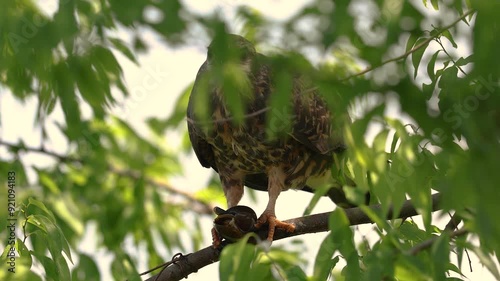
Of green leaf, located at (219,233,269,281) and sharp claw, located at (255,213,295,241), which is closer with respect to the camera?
green leaf, located at (219,233,269,281)

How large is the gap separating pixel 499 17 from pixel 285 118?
128cm

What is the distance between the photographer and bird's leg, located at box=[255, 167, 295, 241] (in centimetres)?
499

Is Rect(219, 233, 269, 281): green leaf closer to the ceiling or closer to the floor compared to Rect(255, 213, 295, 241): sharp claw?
closer to the floor

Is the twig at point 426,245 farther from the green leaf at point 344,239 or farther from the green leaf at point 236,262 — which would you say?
the green leaf at point 236,262

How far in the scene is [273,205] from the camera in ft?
17.7

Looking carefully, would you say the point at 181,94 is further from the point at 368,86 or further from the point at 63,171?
the point at 368,86

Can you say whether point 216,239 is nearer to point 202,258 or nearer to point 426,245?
point 202,258

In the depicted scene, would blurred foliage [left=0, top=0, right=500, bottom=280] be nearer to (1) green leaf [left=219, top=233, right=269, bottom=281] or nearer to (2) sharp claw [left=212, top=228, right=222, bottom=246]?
(1) green leaf [left=219, top=233, right=269, bottom=281]

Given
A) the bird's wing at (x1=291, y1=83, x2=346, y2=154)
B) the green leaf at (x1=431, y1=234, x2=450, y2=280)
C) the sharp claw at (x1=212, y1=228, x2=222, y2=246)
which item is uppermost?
the bird's wing at (x1=291, y1=83, x2=346, y2=154)

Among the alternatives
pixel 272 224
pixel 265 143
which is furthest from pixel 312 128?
pixel 272 224

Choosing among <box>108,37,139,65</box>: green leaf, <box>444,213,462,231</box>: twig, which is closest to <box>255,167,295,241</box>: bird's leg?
<box>444,213,462,231</box>: twig

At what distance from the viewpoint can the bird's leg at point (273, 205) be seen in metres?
4.99

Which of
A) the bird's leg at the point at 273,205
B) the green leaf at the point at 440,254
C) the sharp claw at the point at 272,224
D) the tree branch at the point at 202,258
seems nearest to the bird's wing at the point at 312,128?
the bird's leg at the point at 273,205

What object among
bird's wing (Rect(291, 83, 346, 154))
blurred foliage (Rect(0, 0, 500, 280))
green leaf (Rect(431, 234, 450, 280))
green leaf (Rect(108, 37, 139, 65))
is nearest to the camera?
blurred foliage (Rect(0, 0, 500, 280))
